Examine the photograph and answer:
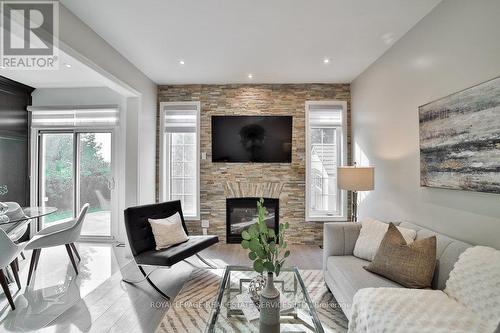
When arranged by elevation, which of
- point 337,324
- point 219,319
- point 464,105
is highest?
point 464,105

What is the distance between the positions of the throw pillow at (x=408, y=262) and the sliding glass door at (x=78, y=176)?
4.06m

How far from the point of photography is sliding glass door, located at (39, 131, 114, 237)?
408cm

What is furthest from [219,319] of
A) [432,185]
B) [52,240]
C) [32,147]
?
[32,147]

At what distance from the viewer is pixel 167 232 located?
2830mm

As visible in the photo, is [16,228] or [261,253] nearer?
[261,253]

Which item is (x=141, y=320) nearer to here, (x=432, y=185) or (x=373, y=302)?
(x=373, y=302)

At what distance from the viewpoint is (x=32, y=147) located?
13.5ft

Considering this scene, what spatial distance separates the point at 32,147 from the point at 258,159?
393cm

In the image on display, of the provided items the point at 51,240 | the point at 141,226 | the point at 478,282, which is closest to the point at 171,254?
the point at 141,226

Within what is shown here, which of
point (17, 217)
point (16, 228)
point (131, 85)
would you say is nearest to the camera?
point (17, 217)

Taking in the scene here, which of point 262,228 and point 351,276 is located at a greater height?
point 262,228

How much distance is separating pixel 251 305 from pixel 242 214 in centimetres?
244

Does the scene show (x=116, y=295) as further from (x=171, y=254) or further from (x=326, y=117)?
(x=326, y=117)

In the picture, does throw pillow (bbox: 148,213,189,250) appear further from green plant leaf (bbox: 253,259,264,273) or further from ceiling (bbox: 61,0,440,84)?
ceiling (bbox: 61,0,440,84)
